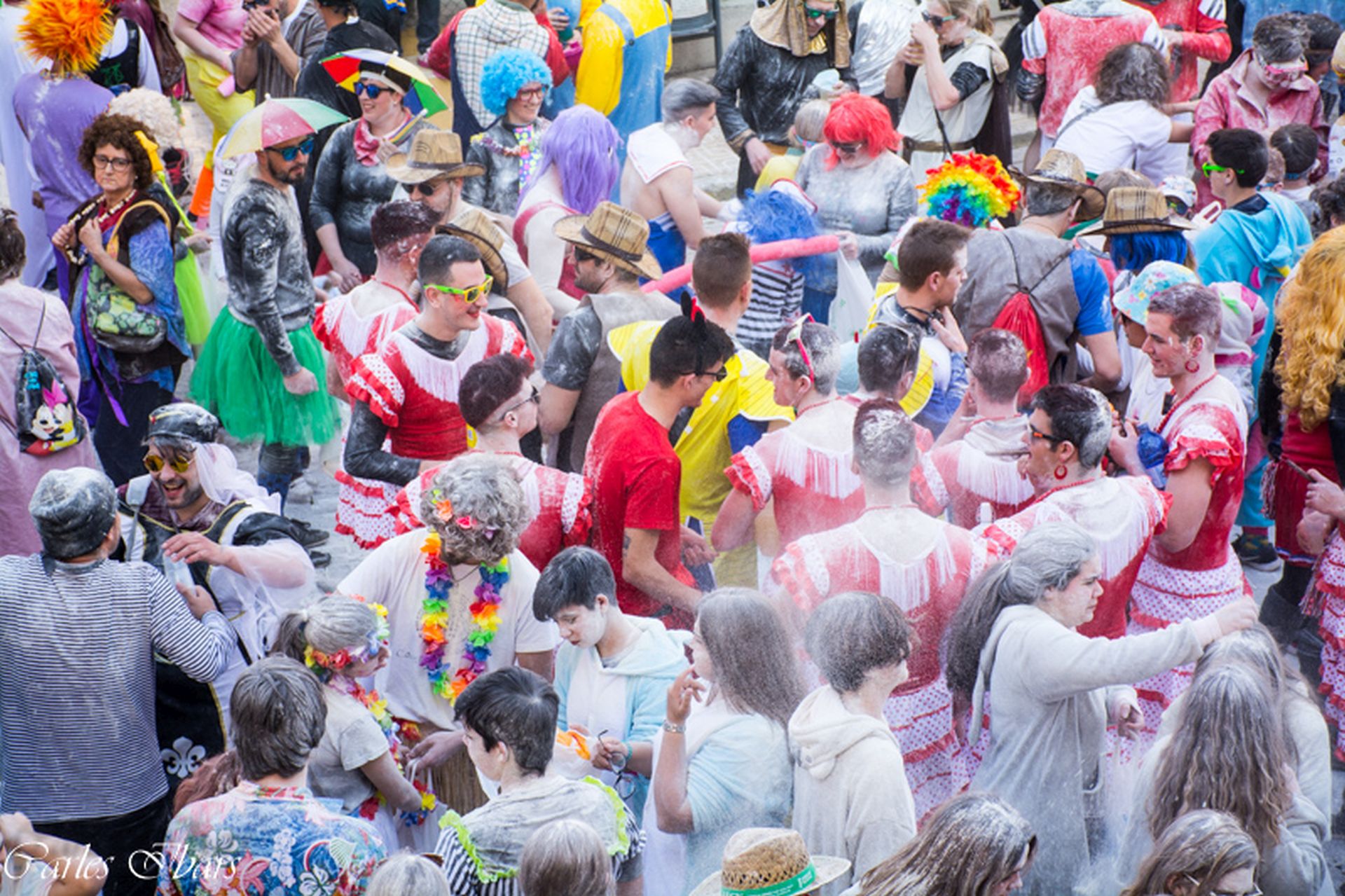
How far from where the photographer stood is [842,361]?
5480mm

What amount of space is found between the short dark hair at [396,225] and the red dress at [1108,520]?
8.51ft

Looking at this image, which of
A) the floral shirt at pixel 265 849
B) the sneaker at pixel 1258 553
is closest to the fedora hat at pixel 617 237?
the floral shirt at pixel 265 849

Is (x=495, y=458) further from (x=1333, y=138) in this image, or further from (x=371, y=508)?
(x=1333, y=138)

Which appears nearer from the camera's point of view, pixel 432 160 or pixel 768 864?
pixel 768 864

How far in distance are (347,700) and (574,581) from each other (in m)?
0.68

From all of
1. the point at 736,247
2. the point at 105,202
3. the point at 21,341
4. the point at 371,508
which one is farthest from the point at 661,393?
the point at 105,202

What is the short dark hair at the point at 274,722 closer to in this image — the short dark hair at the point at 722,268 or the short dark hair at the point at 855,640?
the short dark hair at the point at 855,640

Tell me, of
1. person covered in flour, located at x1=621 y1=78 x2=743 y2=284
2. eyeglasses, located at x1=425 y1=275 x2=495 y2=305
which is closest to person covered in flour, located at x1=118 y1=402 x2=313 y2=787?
eyeglasses, located at x1=425 y1=275 x2=495 y2=305

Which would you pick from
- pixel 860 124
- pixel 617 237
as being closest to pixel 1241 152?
pixel 860 124

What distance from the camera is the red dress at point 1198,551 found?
4.57m

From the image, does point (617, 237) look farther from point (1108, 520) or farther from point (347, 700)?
point (347, 700)

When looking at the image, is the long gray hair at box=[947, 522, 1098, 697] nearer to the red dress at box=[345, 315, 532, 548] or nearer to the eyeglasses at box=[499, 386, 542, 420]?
the eyeglasses at box=[499, 386, 542, 420]

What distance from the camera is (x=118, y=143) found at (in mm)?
6180

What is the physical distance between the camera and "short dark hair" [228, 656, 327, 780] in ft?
11.2
